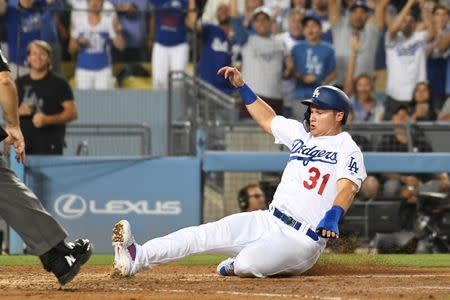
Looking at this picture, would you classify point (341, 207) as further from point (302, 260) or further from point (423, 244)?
point (423, 244)

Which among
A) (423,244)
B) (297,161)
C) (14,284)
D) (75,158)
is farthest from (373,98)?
(14,284)

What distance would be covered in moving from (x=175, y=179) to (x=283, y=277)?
4.33m

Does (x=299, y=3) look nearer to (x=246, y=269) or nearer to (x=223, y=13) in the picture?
(x=223, y=13)

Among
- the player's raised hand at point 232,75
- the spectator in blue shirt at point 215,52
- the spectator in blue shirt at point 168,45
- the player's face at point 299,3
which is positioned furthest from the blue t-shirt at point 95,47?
the player's raised hand at point 232,75

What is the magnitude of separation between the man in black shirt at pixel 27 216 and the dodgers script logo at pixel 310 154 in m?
1.84

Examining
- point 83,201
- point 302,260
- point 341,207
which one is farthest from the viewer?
point 83,201

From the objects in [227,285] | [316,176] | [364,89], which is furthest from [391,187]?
[227,285]

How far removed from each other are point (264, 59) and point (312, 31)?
2.41ft

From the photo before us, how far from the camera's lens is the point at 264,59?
13773 mm

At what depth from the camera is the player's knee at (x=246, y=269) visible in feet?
24.2

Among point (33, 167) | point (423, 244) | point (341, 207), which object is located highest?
point (341, 207)

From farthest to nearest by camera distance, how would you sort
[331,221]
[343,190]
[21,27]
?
[21,27]
[343,190]
[331,221]

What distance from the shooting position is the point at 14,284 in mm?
7199

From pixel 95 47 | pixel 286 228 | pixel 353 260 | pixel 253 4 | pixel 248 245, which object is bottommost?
pixel 353 260
